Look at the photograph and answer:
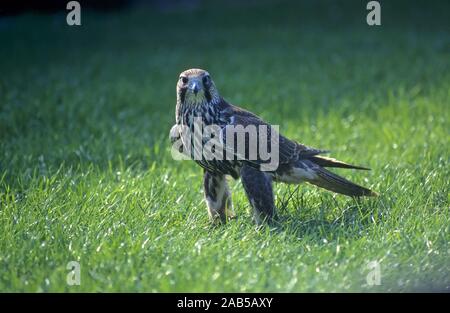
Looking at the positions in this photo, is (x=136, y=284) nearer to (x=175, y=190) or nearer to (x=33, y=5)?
(x=175, y=190)

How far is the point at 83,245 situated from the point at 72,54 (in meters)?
7.01

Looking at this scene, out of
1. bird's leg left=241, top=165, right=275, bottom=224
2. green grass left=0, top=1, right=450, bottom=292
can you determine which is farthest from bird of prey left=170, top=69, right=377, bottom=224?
green grass left=0, top=1, right=450, bottom=292

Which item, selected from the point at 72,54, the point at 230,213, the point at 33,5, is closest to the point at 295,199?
the point at 230,213

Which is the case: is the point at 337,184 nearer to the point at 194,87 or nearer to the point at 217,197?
the point at 217,197

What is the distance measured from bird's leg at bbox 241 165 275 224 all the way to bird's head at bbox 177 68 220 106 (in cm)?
54

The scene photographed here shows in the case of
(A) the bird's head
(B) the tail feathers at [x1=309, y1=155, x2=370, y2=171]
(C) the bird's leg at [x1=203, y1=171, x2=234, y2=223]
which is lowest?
(C) the bird's leg at [x1=203, y1=171, x2=234, y2=223]

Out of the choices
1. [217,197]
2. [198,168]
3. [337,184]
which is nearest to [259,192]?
[217,197]

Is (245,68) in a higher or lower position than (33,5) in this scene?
lower

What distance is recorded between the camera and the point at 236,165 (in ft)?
15.0

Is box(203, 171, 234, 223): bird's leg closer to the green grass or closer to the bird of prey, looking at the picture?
the bird of prey

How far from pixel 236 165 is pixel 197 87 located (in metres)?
0.58

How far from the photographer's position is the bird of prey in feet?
14.7

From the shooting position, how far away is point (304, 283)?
11.7 feet
